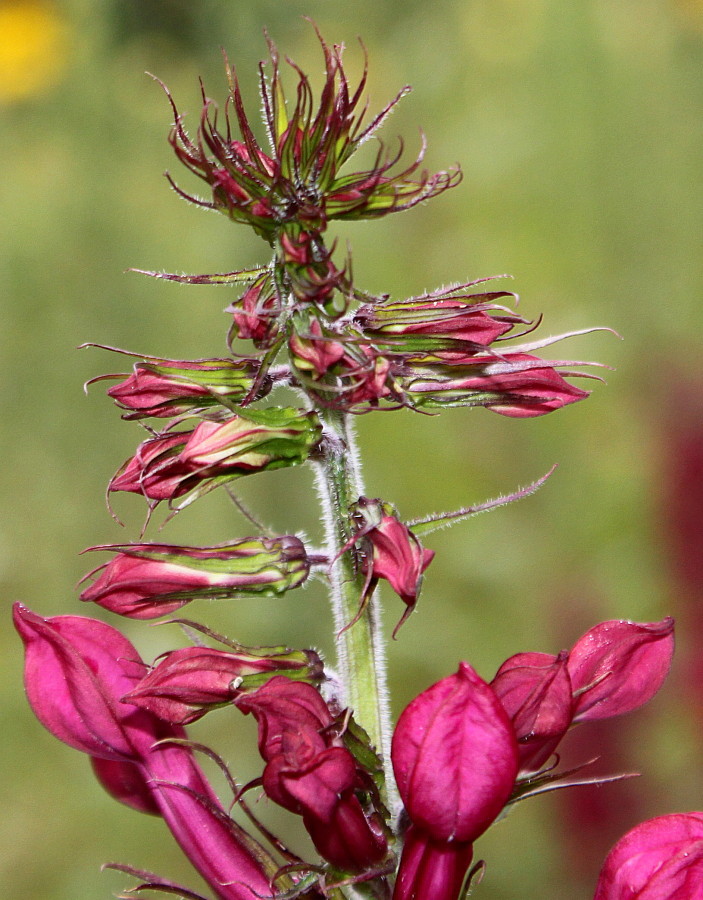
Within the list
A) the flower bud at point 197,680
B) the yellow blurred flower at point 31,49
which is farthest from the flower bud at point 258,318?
the yellow blurred flower at point 31,49

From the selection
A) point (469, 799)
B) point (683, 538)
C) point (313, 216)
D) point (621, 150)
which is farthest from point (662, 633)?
point (621, 150)

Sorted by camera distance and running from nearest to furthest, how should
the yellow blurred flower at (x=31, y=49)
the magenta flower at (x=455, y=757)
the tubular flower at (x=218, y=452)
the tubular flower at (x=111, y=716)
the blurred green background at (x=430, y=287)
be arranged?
the magenta flower at (x=455, y=757) < the tubular flower at (x=218, y=452) < the tubular flower at (x=111, y=716) < the blurred green background at (x=430, y=287) < the yellow blurred flower at (x=31, y=49)

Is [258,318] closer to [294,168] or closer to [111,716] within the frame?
[294,168]

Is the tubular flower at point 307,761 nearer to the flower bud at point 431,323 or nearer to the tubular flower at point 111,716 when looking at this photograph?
the tubular flower at point 111,716

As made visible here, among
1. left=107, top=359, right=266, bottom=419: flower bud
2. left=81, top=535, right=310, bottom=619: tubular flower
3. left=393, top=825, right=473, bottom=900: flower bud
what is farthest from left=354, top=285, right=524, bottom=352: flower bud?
left=393, top=825, right=473, bottom=900: flower bud

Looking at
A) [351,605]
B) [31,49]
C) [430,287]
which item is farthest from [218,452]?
[31,49]

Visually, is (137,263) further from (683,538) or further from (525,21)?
(683,538)

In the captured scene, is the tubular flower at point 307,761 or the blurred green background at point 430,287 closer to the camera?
the tubular flower at point 307,761
